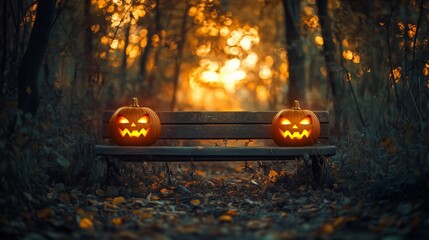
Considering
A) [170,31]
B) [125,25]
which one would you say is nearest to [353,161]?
[125,25]

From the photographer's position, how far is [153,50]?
1334 centimetres

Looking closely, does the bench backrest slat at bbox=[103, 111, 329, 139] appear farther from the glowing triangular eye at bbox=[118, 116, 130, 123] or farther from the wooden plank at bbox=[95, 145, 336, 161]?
the wooden plank at bbox=[95, 145, 336, 161]

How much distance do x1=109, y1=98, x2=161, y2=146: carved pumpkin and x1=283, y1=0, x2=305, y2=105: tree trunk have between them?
408 cm

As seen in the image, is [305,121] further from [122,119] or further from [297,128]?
[122,119]

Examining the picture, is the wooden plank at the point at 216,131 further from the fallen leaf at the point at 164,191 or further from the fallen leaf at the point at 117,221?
the fallen leaf at the point at 117,221

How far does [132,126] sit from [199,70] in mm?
10048

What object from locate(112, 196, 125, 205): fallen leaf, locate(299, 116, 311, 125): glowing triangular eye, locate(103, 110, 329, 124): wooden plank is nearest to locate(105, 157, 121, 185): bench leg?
locate(112, 196, 125, 205): fallen leaf

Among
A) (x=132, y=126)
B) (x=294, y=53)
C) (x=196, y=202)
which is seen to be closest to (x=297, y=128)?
(x=196, y=202)

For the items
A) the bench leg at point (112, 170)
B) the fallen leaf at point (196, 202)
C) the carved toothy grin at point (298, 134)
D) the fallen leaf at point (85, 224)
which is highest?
the carved toothy grin at point (298, 134)

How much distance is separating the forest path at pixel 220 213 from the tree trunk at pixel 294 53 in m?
3.53

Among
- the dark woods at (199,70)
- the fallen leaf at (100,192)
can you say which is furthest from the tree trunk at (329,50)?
the fallen leaf at (100,192)

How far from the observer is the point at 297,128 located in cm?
562

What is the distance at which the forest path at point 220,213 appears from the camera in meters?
3.40

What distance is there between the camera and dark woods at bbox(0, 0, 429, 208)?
4.55 metres
